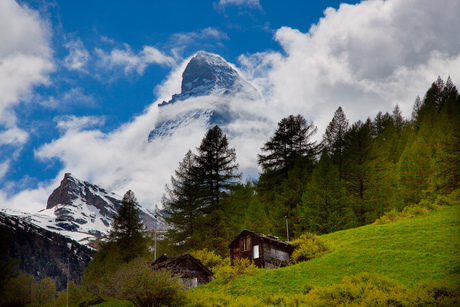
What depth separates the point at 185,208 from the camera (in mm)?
48438

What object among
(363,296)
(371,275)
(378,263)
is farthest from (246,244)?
(363,296)

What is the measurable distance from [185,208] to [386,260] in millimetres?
28781

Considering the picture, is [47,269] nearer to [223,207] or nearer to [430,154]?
[223,207]

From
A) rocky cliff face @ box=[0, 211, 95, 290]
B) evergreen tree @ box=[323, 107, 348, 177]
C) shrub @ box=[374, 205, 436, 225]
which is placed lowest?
rocky cliff face @ box=[0, 211, 95, 290]

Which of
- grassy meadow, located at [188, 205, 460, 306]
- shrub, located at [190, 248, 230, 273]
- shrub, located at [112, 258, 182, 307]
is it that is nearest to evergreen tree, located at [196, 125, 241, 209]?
shrub, located at [190, 248, 230, 273]

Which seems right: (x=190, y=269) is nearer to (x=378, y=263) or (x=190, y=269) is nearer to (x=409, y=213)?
(x=378, y=263)

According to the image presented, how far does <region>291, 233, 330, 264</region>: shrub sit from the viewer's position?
34.5 m

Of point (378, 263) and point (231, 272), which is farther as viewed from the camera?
point (231, 272)

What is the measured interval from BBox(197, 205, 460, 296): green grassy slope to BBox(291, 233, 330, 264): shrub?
112cm

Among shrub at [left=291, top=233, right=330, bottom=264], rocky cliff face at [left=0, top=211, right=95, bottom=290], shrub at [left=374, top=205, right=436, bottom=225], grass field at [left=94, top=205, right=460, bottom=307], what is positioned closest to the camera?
grass field at [left=94, top=205, right=460, bottom=307]

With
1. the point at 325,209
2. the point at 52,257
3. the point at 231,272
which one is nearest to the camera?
the point at 231,272

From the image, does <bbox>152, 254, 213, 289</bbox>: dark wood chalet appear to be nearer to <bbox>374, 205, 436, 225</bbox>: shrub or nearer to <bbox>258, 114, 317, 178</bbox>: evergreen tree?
<bbox>374, 205, 436, 225</bbox>: shrub

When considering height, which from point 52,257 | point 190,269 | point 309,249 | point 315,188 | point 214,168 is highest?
point 214,168

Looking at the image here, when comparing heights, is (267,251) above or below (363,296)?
above
